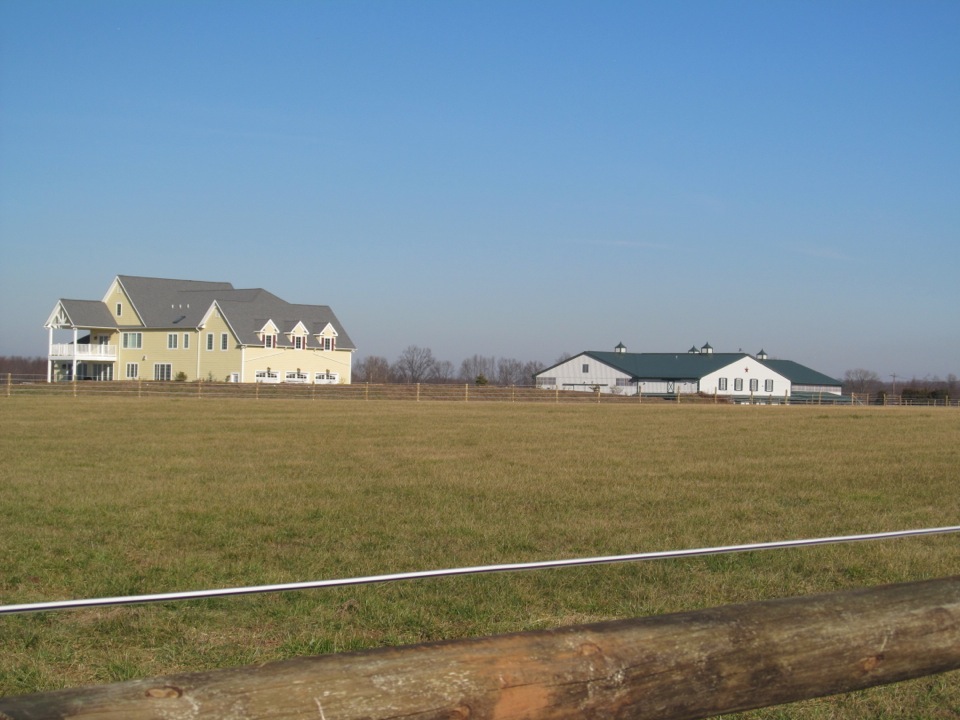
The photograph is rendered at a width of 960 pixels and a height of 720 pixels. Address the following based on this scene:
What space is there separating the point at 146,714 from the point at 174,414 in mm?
30562

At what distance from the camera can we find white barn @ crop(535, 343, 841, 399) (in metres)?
89.8

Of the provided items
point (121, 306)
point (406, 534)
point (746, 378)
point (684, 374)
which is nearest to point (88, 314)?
point (121, 306)

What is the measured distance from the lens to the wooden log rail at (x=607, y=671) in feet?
6.91

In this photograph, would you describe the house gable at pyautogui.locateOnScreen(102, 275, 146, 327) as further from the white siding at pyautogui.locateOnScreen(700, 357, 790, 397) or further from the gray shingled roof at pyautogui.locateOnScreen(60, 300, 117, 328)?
the white siding at pyautogui.locateOnScreen(700, 357, 790, 397)

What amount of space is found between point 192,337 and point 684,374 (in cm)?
4567

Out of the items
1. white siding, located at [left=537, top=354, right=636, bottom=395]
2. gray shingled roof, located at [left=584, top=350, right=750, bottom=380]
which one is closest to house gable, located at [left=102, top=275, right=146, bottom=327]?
white siding, located at [left=537, top=354, right=636, bottom=395]

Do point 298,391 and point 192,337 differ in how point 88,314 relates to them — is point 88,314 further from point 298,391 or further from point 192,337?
point 298,391

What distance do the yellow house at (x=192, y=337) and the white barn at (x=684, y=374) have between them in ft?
93.2

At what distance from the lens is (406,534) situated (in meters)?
9.39

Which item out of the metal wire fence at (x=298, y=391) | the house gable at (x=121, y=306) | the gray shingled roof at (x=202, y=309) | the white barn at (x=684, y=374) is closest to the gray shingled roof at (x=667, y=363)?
the white barn at (x=684, y=374)

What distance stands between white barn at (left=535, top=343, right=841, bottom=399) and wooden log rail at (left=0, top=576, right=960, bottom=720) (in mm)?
83860

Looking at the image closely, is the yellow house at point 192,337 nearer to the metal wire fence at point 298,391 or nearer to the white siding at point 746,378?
the metal wire fence at point 298,391

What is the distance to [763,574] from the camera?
7465 mm

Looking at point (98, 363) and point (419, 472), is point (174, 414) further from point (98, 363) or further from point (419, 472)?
point (98, 363)
